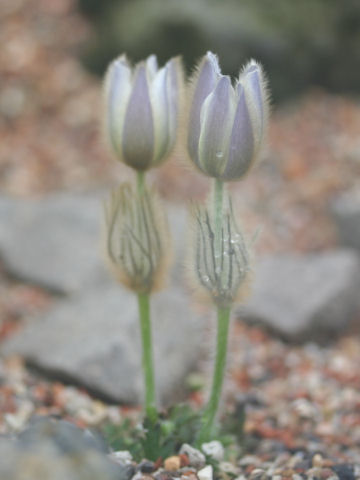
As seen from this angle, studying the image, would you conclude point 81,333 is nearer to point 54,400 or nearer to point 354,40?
point 54,400

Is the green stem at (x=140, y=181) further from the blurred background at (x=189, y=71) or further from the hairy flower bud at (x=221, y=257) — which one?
the blurred background at (x=189, y=71)

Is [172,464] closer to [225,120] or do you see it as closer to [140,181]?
[140,181]

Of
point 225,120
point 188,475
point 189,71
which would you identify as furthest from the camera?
point 189,71

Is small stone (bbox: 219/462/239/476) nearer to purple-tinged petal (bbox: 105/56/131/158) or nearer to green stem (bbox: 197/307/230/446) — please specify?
green stem (bbox: 197/307/230/446)

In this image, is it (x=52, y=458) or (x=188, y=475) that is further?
(x=188, y=475)

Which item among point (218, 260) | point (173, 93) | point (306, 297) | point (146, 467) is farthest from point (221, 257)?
point (306, 297)

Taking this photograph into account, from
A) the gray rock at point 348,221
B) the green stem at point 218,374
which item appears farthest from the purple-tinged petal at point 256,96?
the gray rock at point 348,221

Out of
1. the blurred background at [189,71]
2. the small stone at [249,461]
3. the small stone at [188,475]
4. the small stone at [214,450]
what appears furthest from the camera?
the blurred background at [189,71]

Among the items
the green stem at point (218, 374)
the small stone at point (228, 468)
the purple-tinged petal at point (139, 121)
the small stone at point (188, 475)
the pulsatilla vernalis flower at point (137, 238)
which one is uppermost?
the purple-tinged petal at point (139, 121)
